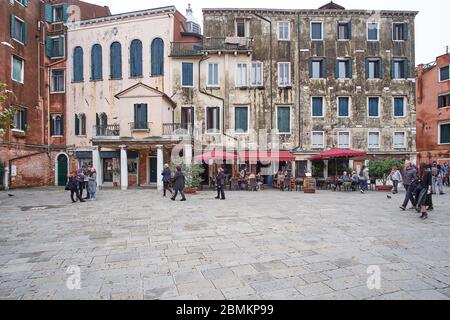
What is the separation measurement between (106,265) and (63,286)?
0.82m

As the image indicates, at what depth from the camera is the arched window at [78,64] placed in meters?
23.2

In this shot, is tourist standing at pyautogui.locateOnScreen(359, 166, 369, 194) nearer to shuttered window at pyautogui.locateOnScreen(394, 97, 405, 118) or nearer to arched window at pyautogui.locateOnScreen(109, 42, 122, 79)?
shuttered window at pyautogui.locateOnScreen(394, 97, 405, 118)

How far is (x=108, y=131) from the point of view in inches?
802

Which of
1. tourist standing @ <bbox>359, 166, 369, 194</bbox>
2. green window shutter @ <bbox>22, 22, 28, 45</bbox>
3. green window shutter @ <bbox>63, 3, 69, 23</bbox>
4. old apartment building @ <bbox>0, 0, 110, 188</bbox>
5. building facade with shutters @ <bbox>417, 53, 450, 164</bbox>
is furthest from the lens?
building facade with shutters @ <bbox>417, 53, 450, 164</bbox>

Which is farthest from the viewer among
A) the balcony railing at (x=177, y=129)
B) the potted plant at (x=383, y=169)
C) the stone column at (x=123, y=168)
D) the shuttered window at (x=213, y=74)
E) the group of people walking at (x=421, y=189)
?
the shuttered window at (x=213, y=74)

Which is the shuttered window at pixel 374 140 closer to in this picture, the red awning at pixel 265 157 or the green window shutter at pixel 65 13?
the red awning at pixel 265 157

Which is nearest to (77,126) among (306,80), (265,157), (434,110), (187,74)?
(187,74)

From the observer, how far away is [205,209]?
10195 mm

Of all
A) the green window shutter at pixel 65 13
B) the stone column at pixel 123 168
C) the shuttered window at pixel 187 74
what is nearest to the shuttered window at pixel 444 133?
the shuttered window at pixel 187 74

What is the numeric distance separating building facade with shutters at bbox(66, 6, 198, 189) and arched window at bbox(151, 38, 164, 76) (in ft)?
0.24

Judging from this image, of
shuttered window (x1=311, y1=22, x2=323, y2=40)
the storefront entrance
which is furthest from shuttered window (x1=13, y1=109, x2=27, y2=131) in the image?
shuttered window (x1=311, y1=22, x2=323, y2=40)

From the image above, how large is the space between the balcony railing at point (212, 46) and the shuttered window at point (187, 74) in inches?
32.0

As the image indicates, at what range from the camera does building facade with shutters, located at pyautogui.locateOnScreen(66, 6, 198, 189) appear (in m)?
21.9
